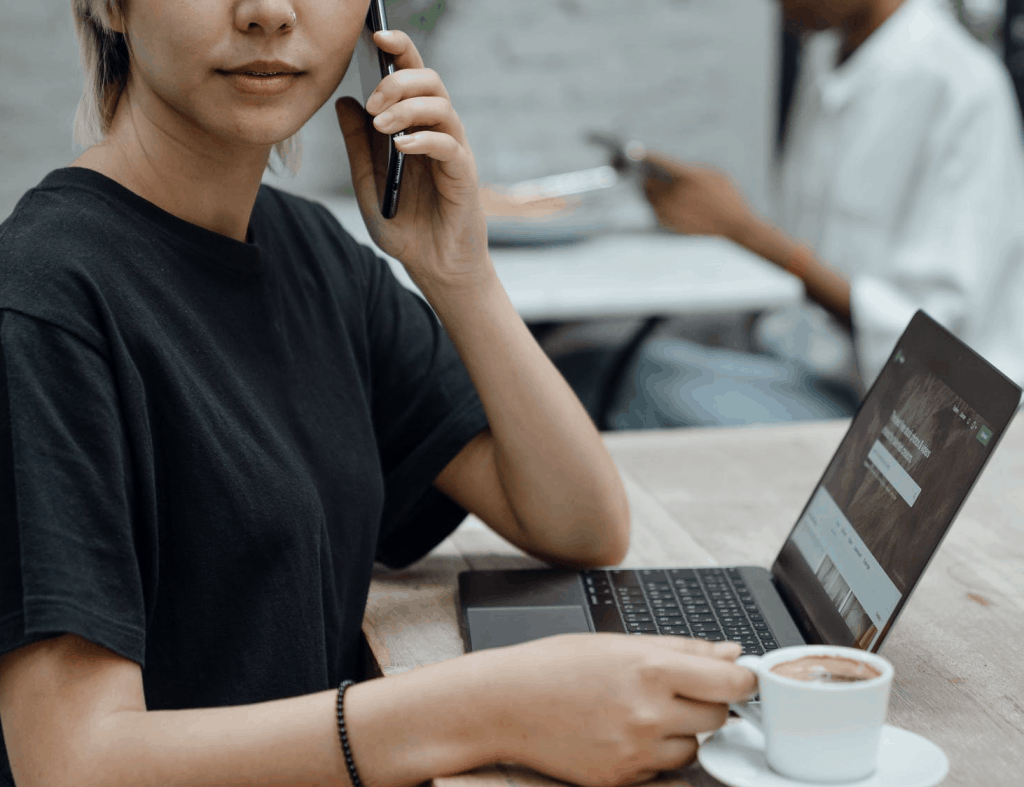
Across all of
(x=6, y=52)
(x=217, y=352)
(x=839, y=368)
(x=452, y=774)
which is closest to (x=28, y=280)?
(x=217, y=352)

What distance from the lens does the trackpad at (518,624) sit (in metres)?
0.83

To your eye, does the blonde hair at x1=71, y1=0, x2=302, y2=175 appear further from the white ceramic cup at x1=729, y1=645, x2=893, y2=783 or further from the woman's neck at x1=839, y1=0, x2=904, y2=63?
the woman's neck at x1=839, y1=0, x2=904, y2=63

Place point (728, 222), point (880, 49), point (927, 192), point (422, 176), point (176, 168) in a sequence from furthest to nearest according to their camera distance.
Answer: point (728, 222), point (880, 49), point (927, 192), point (422, 176), point (176, 168)

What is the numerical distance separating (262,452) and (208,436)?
0.17ft

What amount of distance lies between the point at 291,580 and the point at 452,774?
217mm

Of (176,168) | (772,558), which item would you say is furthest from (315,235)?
(772,558)

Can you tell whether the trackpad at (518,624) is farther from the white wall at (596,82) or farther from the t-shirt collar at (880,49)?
the white wall at (596,82)

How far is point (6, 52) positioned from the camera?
272 centimetres

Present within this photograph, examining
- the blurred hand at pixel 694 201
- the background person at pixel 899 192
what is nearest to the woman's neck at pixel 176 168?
the background person at pixel 899 192

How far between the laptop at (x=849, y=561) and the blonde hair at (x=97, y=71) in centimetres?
47

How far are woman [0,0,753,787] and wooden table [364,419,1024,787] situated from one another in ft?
0.16

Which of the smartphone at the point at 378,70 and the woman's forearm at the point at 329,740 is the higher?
the smartphone at the point at 378,70

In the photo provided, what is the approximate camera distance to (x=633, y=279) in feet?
7.64

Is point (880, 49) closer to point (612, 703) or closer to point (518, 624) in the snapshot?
point (518, 624)
